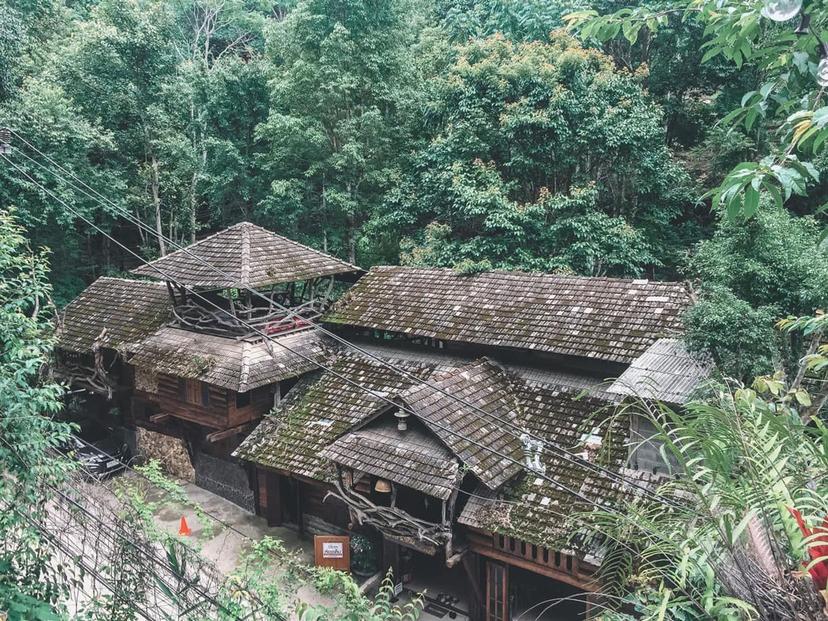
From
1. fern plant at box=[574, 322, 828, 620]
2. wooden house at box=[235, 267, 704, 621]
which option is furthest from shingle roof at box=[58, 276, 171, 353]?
fern plant at box=[574, 322, 828, 620]

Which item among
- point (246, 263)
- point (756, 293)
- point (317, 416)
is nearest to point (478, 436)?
A: point (317, 416)

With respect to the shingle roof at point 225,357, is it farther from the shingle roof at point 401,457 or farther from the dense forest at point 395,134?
the dense forest at point 395,134

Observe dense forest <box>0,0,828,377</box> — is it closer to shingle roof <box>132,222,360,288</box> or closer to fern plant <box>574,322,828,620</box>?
shingle roof <box>132,222,360,288</box>

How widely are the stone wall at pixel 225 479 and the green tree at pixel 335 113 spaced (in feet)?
30.3

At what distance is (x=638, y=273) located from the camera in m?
16.2

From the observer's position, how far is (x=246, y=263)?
41.9 ft

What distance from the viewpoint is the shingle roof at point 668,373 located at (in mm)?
7465

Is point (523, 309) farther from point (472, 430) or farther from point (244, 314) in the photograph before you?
point (244, 314)

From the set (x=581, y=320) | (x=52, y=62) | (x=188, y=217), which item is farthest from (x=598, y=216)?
(x=52, y=62)

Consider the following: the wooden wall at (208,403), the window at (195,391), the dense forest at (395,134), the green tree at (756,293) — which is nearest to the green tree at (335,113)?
the dense forest at (395,134)

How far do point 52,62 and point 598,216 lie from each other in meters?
19.1

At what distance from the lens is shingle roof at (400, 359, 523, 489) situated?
343 inches

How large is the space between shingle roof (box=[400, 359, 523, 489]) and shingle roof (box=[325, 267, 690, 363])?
103 centimetres

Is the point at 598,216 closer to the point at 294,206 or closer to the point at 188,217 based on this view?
the point at 294,206
